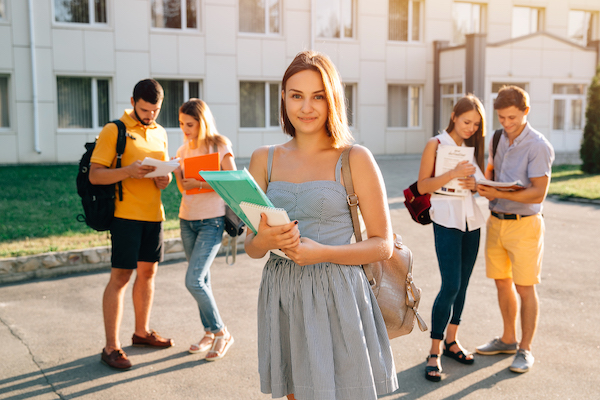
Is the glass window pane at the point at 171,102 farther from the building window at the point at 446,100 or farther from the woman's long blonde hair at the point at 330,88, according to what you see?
the woman's long blonde hair at the point at 330,88

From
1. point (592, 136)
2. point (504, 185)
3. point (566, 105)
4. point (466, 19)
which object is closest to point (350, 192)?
point (504, 185)

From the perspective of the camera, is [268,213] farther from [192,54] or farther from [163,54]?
[192,54]

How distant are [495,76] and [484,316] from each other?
1926cm

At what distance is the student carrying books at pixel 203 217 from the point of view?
4.72 metres


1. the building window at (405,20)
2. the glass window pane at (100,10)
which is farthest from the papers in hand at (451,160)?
the building window at (405,20)

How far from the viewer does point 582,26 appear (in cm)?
2689

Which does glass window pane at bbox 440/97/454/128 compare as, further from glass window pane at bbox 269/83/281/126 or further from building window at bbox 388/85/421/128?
glass window pane at bbox 269/83/281/126

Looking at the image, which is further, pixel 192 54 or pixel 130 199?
pixel 192 54

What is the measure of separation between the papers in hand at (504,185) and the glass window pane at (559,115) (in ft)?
75.6

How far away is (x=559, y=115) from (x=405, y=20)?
811 cm

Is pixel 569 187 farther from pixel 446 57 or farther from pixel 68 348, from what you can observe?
pixel 68 348

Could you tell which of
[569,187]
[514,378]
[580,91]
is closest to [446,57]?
[580,91]

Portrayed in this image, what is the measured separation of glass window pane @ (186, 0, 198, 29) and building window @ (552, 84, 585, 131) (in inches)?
607

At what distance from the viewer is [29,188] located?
13.2 m
